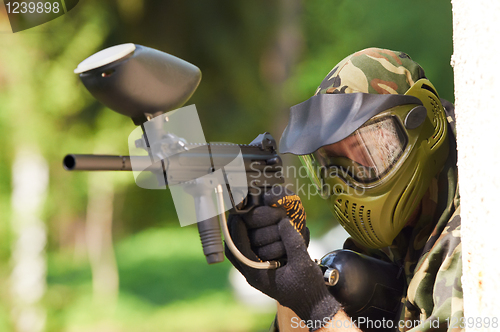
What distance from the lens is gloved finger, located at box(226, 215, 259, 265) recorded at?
130 centimetres

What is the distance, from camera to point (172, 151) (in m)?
1.12

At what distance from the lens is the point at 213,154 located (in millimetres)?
1234

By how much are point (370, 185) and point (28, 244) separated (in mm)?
3940

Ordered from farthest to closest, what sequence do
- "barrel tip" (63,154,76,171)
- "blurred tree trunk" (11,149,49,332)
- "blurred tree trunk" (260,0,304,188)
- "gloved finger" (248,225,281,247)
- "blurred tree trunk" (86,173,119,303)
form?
"blurred tree trunk" (260,0,304,188)
"blurred tree trunk" (86,173,119,303)
"blurred tree trunk" (11,149,49,332)
"gloved finger" (248,225,281,247)
"barrel tip" (63,154,76,171)

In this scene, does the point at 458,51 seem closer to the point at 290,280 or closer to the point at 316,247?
the point at 290,280

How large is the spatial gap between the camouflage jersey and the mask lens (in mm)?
176

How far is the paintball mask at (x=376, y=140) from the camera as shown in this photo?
1.33m

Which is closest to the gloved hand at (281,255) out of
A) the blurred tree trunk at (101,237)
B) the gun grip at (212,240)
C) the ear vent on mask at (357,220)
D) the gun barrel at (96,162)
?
the gun grip at (212,240)

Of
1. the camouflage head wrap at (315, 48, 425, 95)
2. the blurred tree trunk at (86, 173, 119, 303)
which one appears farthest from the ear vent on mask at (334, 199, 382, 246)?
the blurred tree trunk at (86, 173, 119, 303)

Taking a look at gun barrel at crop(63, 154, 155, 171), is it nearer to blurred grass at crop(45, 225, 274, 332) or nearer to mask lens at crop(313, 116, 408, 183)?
mask lens at crop(313, 116, 408, 183)

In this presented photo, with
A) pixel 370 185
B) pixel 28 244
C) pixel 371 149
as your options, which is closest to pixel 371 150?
pixel 371 149

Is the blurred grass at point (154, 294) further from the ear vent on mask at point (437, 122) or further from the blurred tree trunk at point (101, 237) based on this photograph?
the ear vent on mask at point (437, 122)

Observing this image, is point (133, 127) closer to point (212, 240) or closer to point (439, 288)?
point (212, 240)

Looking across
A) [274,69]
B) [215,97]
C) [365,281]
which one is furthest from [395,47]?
[365,281]
